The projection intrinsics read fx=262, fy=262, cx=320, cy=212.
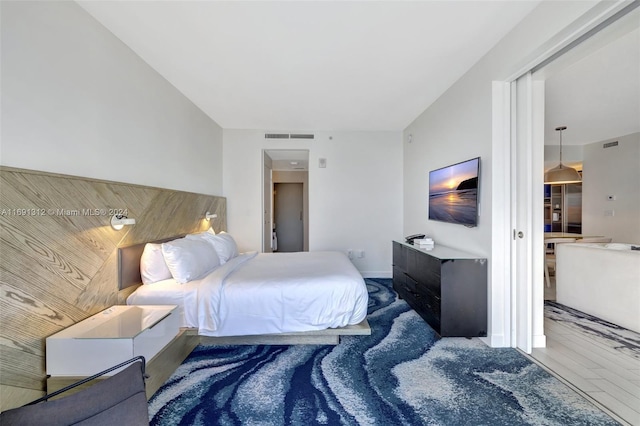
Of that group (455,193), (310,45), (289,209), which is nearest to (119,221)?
(310,45)

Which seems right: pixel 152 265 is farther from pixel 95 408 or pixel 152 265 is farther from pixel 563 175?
pixel 563 175

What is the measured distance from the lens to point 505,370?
6.72 feet

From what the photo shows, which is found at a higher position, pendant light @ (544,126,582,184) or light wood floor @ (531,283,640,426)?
pendant light @ (544,126,582,184)

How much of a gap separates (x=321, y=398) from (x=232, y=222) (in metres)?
3.53

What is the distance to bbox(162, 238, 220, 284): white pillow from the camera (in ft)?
7.84

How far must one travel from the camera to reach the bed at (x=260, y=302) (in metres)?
2.28

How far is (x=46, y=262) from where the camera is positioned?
1.58 meters

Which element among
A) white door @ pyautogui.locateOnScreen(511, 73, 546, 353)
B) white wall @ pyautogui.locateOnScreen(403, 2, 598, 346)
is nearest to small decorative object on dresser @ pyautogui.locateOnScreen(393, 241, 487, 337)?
white wall @ pyautogui.locateOnScreen(403, 2, 598, 346)

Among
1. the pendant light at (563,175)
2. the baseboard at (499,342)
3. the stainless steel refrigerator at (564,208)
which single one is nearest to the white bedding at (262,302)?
the baseboard at (499,342)

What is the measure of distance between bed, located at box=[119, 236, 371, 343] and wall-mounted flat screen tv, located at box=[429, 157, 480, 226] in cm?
136

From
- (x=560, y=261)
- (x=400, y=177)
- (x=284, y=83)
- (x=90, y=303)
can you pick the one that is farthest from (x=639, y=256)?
(x=90, y=303)

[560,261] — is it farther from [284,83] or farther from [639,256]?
[284,83]

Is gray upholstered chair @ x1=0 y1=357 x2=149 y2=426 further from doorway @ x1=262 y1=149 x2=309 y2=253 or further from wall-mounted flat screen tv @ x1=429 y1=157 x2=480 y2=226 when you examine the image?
doorway @ x1=262 y1=149 x2=309 y2=253

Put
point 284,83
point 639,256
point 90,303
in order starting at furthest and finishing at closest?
point 284,83 < point 639,256 < point 90,303
